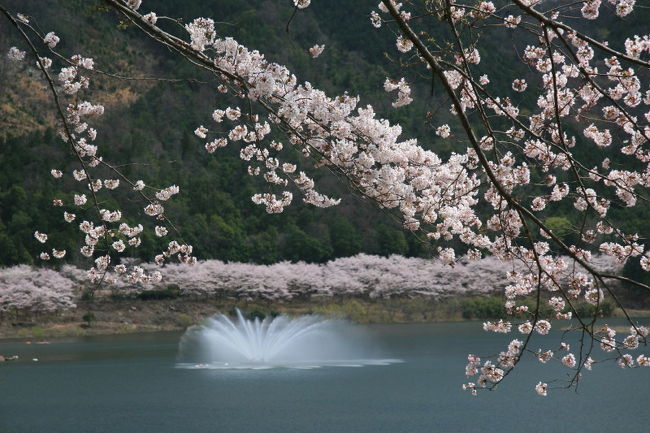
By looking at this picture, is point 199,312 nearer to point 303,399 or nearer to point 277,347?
point 277,347

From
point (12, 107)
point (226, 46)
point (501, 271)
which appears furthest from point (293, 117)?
point (12, 107)

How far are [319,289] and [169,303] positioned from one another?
7299 millimetres

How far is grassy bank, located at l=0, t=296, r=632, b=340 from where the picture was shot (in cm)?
3947

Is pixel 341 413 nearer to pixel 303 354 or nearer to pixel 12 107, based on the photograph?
pixel 303 354

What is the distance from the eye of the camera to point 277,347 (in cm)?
3164

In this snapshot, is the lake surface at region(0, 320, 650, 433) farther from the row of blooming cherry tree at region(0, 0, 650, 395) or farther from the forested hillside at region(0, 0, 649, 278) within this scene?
the row of blooming cherry tree at region(0, 0, 650, 395)

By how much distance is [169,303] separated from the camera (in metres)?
43.1

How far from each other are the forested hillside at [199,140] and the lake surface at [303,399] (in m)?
10.2

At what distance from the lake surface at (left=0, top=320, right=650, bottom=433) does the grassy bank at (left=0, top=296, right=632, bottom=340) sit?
33.3 feet

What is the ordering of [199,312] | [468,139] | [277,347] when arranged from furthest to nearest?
1. [199,312]
2. [277,347]
3. [468,139]

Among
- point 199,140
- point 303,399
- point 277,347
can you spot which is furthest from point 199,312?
point 303,399

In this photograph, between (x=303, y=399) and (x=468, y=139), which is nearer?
(x=468, y=139)

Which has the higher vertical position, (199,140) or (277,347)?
(199,140)

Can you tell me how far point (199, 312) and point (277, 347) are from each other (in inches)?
491
